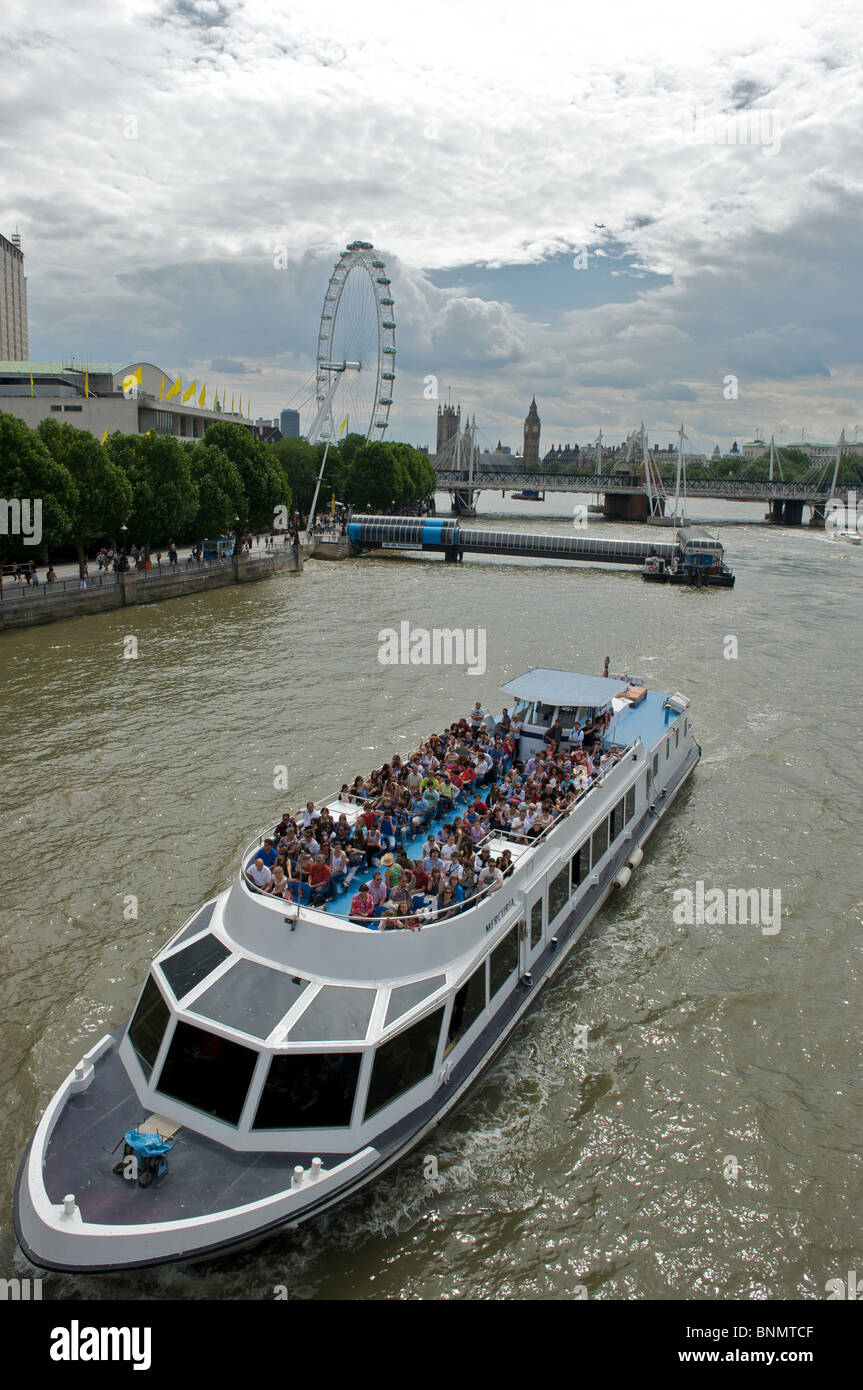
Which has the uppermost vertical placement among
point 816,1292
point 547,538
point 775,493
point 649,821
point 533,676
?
point 775,493

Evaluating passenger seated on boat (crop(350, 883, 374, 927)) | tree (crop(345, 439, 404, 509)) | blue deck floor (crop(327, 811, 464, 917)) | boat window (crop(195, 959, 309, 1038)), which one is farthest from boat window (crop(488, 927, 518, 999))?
tree (crop(345, 439, 404, 509))

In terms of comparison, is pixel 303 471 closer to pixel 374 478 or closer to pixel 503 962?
pixel 374 478

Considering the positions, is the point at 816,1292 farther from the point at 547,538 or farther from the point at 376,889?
the point at 547,538

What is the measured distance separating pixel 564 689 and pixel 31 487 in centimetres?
3133

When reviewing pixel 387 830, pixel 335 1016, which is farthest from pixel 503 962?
pixel 335 1016

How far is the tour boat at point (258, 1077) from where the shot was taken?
8.56 meters

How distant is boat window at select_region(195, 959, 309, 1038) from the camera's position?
9727 millimetres

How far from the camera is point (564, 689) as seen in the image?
20.1m

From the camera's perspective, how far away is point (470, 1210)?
33.5 ft

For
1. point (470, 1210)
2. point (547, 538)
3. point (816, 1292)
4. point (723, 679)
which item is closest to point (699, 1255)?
point (816, 1292)

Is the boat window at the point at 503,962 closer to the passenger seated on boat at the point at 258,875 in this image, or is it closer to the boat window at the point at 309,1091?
the boat window at the point at 309,1091
